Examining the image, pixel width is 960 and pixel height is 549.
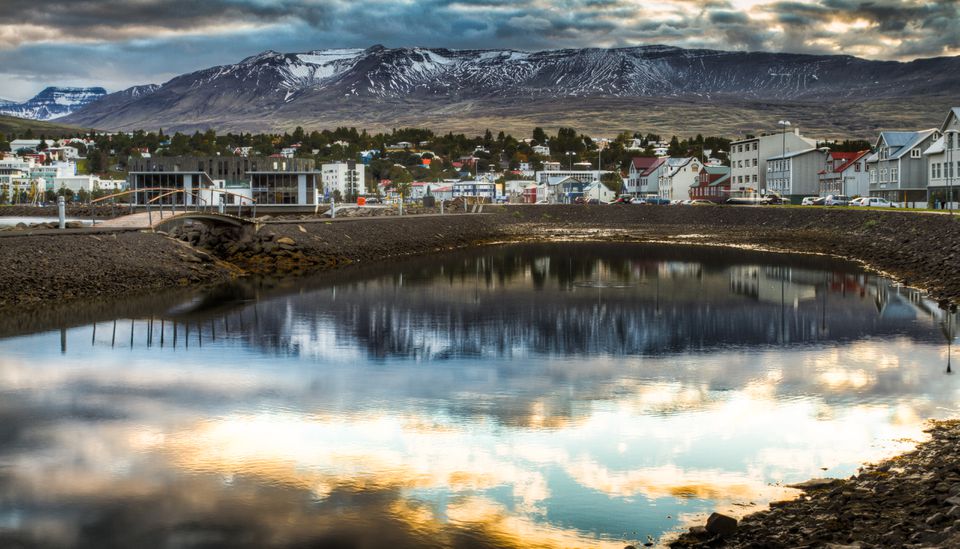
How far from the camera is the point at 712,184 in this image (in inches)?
5915

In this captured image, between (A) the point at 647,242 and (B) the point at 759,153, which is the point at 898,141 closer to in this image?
(A) the point at 647,242

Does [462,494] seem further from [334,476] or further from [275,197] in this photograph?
[275,197]

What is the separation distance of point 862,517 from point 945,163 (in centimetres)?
8190

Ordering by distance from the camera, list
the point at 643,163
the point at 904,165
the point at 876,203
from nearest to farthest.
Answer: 1. the point at 876,203
2. the point at 904,165
3. the point at 643,163

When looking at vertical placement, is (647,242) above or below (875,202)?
below

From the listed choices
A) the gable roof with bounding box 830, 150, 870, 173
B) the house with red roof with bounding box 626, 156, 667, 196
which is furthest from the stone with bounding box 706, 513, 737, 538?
the house with red roof with bounding box 626, 156, 667, 196

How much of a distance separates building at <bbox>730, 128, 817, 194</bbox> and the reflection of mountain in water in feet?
278

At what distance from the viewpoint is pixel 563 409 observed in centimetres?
2005

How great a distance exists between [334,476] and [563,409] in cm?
613

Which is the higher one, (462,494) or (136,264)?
(136,264)

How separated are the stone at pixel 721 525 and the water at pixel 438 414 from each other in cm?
74

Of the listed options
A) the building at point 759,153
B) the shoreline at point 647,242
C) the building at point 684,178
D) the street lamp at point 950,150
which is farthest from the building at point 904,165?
the building at point 684,178

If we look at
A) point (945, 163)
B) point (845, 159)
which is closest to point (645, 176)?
point (845, 159)

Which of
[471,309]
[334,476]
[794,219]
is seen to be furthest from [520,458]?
[794,219]
